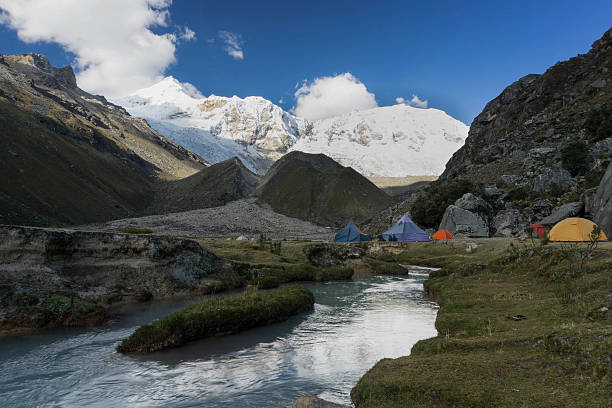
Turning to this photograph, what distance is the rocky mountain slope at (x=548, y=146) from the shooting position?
51000mm

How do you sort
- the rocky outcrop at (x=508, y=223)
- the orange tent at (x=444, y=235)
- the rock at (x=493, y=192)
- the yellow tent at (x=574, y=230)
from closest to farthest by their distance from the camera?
the yellow tent at (x=574, y=230) < the rocky outcrop at (x=508, y=223) < the orange tent at (x=444, y=235) < the rock at (x=493, y=192)

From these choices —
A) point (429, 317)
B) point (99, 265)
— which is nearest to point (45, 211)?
point (99, 265)

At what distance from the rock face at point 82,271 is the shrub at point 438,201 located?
170 ft

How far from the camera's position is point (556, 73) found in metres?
88.8

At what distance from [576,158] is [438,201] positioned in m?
23.1

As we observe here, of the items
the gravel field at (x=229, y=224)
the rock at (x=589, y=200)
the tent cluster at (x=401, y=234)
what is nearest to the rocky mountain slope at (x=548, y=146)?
the rock at (x=589, y=200)

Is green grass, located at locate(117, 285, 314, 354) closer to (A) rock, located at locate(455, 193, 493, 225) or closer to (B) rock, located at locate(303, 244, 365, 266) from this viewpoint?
(B) rock, located at locate(303, 244, 365, 266)

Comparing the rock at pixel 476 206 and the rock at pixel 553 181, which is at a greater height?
the rock at pixel 553 181

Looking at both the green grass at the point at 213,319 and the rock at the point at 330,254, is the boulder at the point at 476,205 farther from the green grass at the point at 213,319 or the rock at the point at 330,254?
the green grass at the point at 213,319

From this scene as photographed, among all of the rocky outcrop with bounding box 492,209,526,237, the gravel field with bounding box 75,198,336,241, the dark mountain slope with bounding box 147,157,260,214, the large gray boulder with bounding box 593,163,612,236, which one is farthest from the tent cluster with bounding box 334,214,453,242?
the dark mountain slope with bounding box 147,157,260,214

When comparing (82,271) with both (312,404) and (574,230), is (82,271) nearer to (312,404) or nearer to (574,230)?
(312,404)

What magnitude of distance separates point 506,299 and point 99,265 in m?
23.7

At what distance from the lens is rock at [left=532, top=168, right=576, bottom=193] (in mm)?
51688

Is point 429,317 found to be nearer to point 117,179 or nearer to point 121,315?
point 121,315
